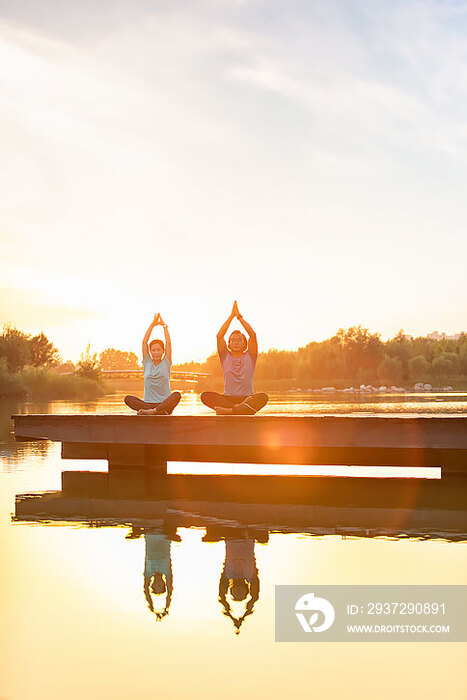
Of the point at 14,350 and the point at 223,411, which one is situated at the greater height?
the point at 14,350

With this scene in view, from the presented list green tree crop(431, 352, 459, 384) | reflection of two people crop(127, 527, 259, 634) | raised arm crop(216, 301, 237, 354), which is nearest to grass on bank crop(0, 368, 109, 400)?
green tree crop(431, 352, 459, 384)

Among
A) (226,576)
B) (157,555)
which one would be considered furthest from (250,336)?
(226,576)

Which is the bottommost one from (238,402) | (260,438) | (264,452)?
(264,452)

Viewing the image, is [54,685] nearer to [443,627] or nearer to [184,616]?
[184,616]

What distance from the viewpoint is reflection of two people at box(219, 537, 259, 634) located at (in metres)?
4.74

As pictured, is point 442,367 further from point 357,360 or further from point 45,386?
point 45,386

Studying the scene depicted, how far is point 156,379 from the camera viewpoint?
11922 millimetres

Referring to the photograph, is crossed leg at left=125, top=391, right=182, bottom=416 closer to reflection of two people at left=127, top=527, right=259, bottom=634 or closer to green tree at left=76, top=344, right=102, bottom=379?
reflection of two people at left=127, top=527, right=259, bottom=634

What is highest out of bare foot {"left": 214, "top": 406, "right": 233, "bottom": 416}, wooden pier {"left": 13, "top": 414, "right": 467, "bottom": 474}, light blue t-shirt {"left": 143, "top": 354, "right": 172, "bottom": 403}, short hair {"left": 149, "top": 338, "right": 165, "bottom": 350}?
short hair {"left": 149, "top": 338, "right": 165, "bottom": 350}

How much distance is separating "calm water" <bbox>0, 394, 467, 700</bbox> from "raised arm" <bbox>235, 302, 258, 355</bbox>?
3.74 metres

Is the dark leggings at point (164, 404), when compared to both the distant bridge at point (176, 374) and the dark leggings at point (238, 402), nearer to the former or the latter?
the dark leggings at point (238, 402)

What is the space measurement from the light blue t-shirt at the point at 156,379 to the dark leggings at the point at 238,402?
2.45 ft

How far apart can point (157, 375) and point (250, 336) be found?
1.68 meters

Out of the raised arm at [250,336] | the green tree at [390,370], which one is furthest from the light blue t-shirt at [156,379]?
the green tree at [390,370]
